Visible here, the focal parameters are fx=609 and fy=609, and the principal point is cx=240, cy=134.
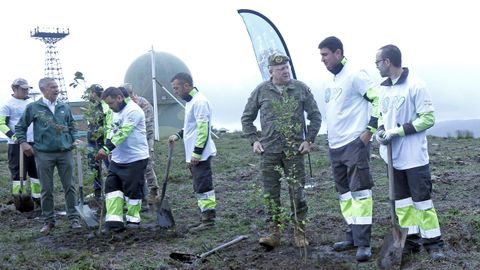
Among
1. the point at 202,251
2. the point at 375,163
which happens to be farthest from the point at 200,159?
the point at 375,163

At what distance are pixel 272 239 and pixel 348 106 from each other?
5.26 feet

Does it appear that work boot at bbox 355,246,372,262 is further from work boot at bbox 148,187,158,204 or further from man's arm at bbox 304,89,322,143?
work boot at bbox 148,187,158,204

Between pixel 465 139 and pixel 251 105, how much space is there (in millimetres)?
15426

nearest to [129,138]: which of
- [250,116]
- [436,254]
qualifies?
[250,116]

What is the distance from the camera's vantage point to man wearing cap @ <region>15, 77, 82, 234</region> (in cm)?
812

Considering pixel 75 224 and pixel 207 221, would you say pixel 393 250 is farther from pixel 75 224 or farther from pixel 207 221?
pixel 75 224

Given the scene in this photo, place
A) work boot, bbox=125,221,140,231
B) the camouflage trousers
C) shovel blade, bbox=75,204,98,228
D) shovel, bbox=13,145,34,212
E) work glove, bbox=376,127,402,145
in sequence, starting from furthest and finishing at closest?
1. shovel, bbox=13,145,34,212
2. shovel blade, bbox=75,204,98,228
3. work boot, bbox=125,221,140,231
4. the camouflage trousers
5. work glove, bbox=376,127,402,145

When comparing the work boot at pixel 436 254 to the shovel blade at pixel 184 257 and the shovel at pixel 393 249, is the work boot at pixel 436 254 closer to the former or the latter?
the shovel at pixel 393 249

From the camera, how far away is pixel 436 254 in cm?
554

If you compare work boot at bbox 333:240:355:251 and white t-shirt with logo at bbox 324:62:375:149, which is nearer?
white t-shirt with logo at bbox 324:62:375:149

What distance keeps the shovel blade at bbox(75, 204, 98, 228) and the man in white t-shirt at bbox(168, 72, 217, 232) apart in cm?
133

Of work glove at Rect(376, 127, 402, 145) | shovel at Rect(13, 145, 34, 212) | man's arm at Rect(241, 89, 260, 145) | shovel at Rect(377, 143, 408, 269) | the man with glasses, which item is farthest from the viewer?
shovel at Rect(13, 145, 34, 212)

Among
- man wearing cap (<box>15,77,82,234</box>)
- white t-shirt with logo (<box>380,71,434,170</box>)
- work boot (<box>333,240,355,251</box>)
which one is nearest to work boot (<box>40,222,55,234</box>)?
man wearing cap (<box>15,77,82,234</box>)

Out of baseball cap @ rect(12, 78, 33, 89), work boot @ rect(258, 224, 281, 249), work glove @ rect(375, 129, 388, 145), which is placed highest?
baseball cap @ rect(12, 78, 33, 89)
